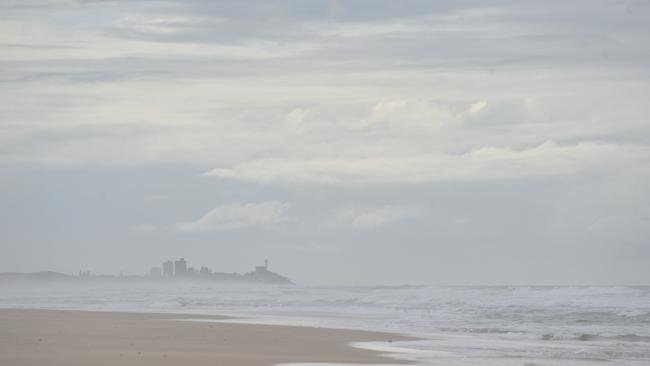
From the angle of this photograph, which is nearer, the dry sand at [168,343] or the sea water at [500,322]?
the dry sand at [168,343]

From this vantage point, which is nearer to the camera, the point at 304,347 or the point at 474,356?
the point at 474,356

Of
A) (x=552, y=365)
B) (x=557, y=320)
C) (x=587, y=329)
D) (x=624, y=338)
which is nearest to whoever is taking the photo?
(x=552, y=365)

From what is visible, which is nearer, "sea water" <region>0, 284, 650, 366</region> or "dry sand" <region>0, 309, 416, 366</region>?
"dry sand" <region>0, 309, 416, 366</region>

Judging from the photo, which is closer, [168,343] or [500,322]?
[168,343]

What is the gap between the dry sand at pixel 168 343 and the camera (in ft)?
55.6

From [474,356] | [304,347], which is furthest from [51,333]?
[474,356]

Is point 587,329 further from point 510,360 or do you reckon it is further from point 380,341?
point 510,360

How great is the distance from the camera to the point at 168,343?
815 inches

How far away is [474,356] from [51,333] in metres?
9.67

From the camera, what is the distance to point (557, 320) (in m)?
33.9

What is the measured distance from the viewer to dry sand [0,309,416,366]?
16.9 metres

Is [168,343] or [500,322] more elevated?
[500,322]

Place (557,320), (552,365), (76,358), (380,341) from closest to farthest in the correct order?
(76,358)
(552,365)
(380,341)
(557,320)

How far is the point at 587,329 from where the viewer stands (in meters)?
29.5
